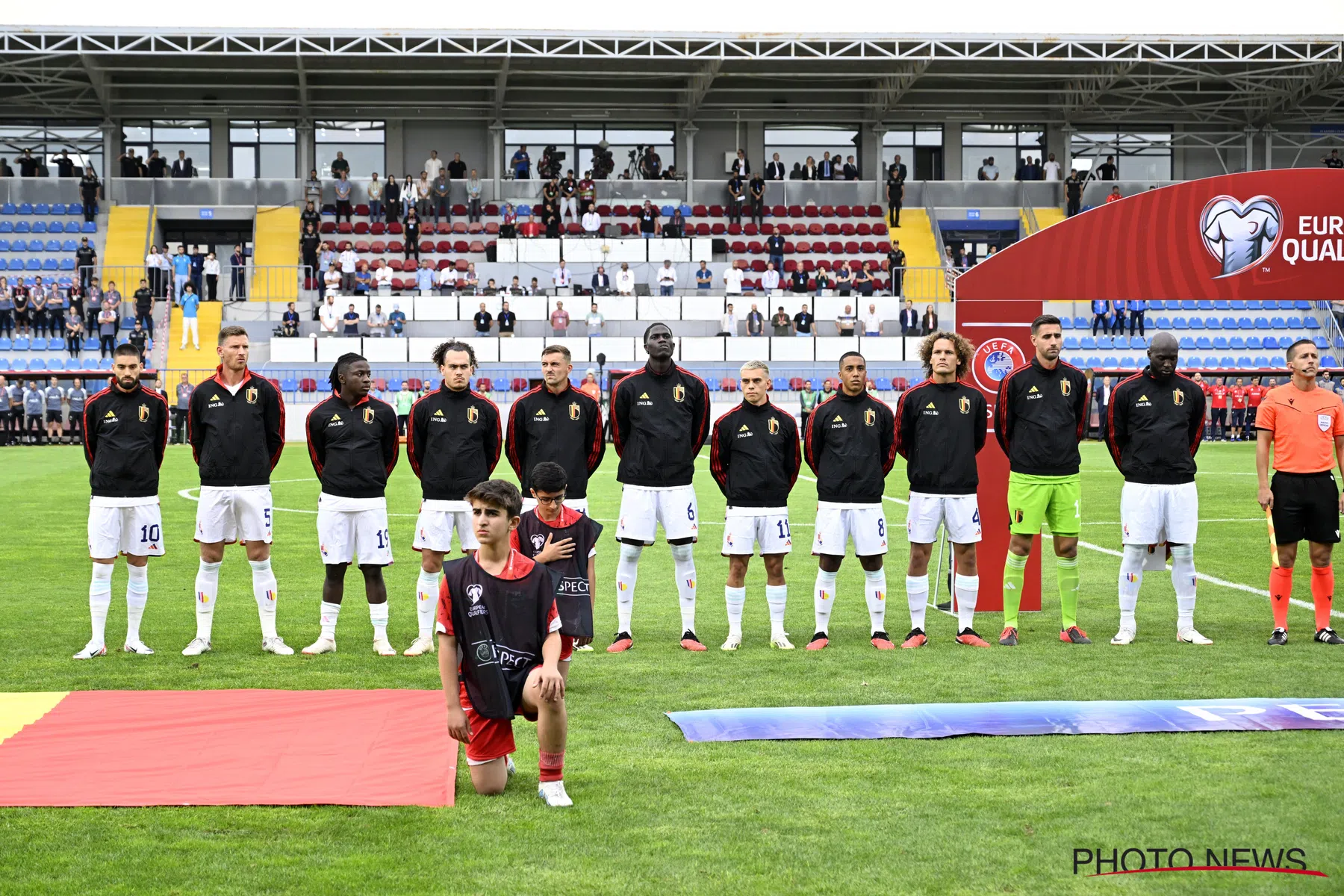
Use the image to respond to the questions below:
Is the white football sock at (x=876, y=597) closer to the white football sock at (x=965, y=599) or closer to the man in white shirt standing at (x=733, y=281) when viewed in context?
the white football sock at (x=965, y=599)

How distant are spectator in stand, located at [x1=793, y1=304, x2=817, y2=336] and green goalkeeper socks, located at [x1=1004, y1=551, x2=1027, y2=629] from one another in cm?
2728

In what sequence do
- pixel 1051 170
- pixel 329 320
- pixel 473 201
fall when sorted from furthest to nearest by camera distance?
1. pixel 1051 170
2. pixel 473 201
3. pixel 329 320

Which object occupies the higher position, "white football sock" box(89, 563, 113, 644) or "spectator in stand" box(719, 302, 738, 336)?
"spectator in stand" box(719, 302, 738, 336)

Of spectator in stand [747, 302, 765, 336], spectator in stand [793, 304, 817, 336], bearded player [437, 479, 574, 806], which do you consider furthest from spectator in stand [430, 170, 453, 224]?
bearded player [437, 479, 574, 806]

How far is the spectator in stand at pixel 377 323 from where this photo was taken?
1448 inches

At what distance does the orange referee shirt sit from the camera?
10055 mm

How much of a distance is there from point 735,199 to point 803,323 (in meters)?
8.52

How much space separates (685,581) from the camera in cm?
1022

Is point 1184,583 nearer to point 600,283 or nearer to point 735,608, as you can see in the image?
point 735,608

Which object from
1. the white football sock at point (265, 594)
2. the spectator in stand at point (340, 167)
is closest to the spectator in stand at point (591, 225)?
the spectator in stand at point (340, 167)

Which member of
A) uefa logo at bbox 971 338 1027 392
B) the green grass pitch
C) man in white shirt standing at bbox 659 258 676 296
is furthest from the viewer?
man in white shirt standing at bbox 659 258 676 296

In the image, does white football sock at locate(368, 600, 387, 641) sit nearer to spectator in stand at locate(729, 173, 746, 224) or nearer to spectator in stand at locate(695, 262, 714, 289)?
spectator in stand at locate(695, 262, 714, 289)

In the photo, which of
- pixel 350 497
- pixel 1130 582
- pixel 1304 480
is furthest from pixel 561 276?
pixel 1304 480

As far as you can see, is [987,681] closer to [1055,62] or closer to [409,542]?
[409,542]
